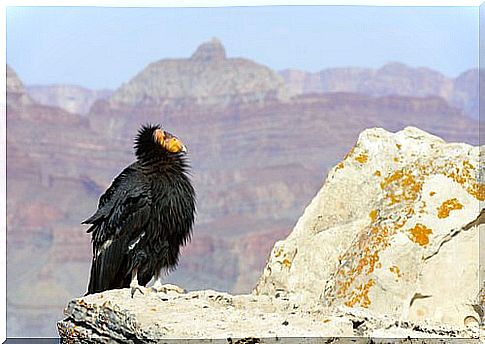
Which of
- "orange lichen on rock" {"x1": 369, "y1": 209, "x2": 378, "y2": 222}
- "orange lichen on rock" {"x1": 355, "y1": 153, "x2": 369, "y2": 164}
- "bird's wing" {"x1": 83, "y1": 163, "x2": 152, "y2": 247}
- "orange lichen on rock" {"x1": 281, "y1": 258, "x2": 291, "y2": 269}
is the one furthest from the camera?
"orange lichen on rock" {"x1": 355, "y1": 153, "x2": 369, "y2": 164}

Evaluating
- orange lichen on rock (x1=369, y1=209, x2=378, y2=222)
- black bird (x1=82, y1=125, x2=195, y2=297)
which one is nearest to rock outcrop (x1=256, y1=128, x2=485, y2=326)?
orange lichen on rock (x1=369, y1=209, x2=378, y2=222)

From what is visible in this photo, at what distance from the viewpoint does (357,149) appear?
3.36m

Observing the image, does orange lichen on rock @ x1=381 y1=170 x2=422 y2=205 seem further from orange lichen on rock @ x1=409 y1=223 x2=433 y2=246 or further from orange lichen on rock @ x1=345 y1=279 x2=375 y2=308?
orange lichen on rock @ x1=345 y1=279 x2=375 y2=308

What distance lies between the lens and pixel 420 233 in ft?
9.05

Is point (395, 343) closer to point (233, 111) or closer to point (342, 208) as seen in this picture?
point (342, 208)

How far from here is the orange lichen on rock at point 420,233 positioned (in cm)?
275

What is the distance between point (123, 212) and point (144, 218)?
0.22 feet

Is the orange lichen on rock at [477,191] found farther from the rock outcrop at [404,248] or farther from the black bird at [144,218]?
the black bird at [144,218]

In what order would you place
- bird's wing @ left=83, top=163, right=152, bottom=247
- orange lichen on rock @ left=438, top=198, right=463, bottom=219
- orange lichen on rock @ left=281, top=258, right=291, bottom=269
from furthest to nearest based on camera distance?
orange lichen on rock @ left=281, top=258, right=291, bottom=269
bird's wing @ left=83, top=163, right=152, bottom=247
orange lichen on rock @ left=438, top=198, right=463, bottom=219

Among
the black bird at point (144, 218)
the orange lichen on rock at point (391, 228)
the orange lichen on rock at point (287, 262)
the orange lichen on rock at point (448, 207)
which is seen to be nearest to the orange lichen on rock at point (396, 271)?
the orange lichen on rock at point (391, 228)

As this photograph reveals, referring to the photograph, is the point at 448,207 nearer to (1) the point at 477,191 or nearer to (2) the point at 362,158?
(1) the point at 477,191

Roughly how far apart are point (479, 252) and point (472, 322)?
0.22 m

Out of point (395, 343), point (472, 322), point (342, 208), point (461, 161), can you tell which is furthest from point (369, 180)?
point (395, 343)

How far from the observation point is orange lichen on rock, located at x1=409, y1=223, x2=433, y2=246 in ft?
9.02
